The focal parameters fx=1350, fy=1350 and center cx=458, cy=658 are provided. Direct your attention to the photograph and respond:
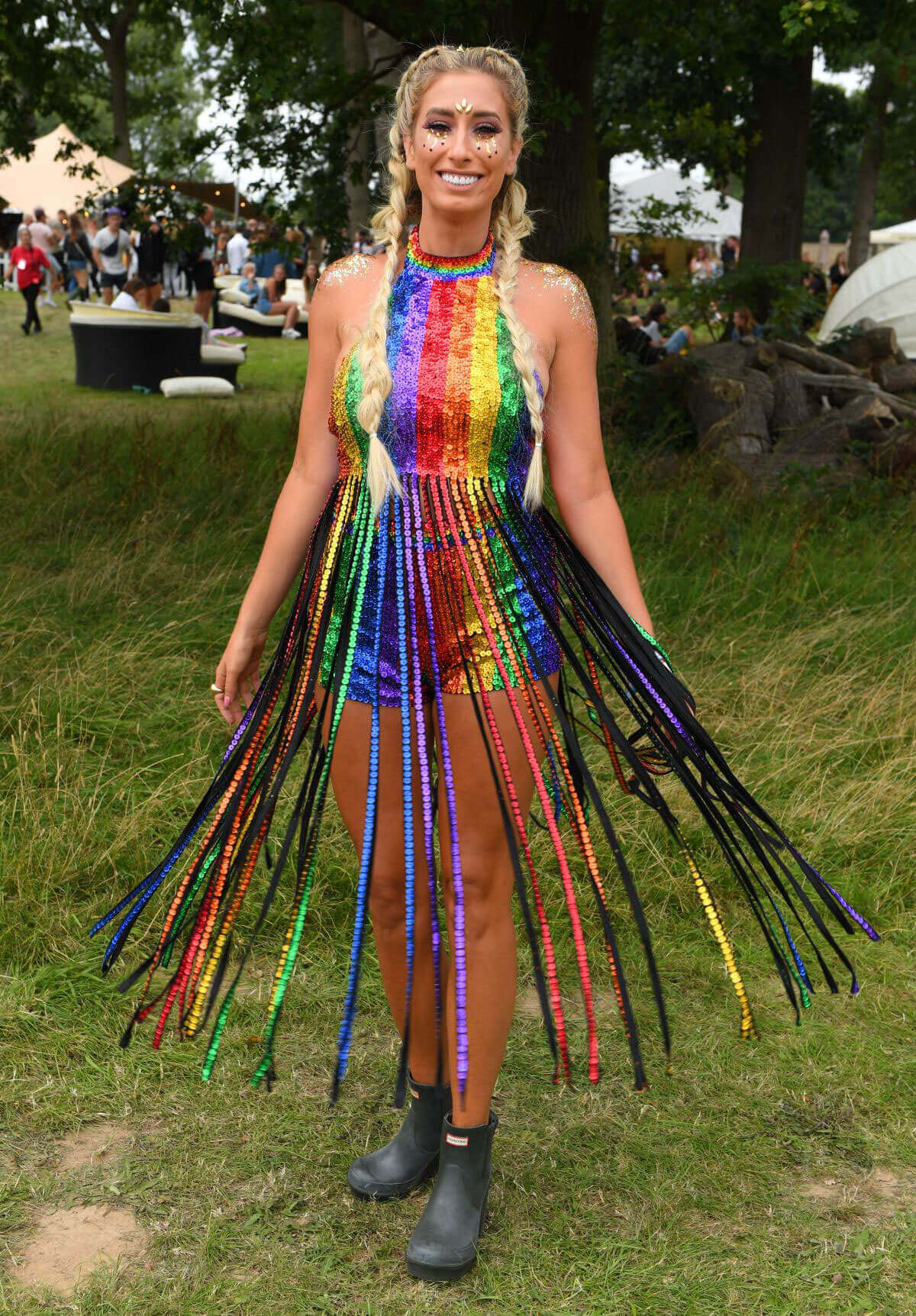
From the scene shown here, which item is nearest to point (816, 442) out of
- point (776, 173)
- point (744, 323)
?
point (744, 323)

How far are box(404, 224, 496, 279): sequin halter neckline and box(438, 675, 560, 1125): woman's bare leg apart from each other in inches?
28.7

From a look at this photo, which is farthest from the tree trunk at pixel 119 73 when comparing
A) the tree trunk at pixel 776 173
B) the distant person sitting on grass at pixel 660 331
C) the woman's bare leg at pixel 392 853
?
the woman's bare leg at pixel 392 853

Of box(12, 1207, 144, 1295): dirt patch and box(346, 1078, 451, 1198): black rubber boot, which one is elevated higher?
box(346, 1078, 451, 1198): black rubber boot

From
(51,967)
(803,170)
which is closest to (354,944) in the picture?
(51,967)

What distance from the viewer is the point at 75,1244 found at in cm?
249

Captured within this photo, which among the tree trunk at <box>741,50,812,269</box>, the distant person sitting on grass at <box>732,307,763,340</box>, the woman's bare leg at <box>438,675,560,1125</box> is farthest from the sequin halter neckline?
the tree trunk at <box>741,50,812,269</box>

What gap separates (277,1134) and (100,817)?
A: 1.38 m

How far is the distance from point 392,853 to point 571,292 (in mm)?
1050

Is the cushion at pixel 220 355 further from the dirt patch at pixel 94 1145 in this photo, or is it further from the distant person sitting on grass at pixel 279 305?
the dirt patch at pixel 94 1145

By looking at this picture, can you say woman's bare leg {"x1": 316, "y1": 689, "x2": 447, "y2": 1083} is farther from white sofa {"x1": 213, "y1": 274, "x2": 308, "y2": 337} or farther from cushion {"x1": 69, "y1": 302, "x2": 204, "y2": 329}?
white sofa {"x1": 213, "y1": 274, "x2": 308, "y2": 337}

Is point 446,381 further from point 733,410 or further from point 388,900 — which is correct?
point 733,410

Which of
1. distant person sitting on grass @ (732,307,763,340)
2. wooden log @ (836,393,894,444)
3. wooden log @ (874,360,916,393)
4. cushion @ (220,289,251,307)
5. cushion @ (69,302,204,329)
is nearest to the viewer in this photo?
wooden log @ (836,393,894,444)

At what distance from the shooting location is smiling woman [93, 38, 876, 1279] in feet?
7.54

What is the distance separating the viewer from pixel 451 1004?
241 centimetres
